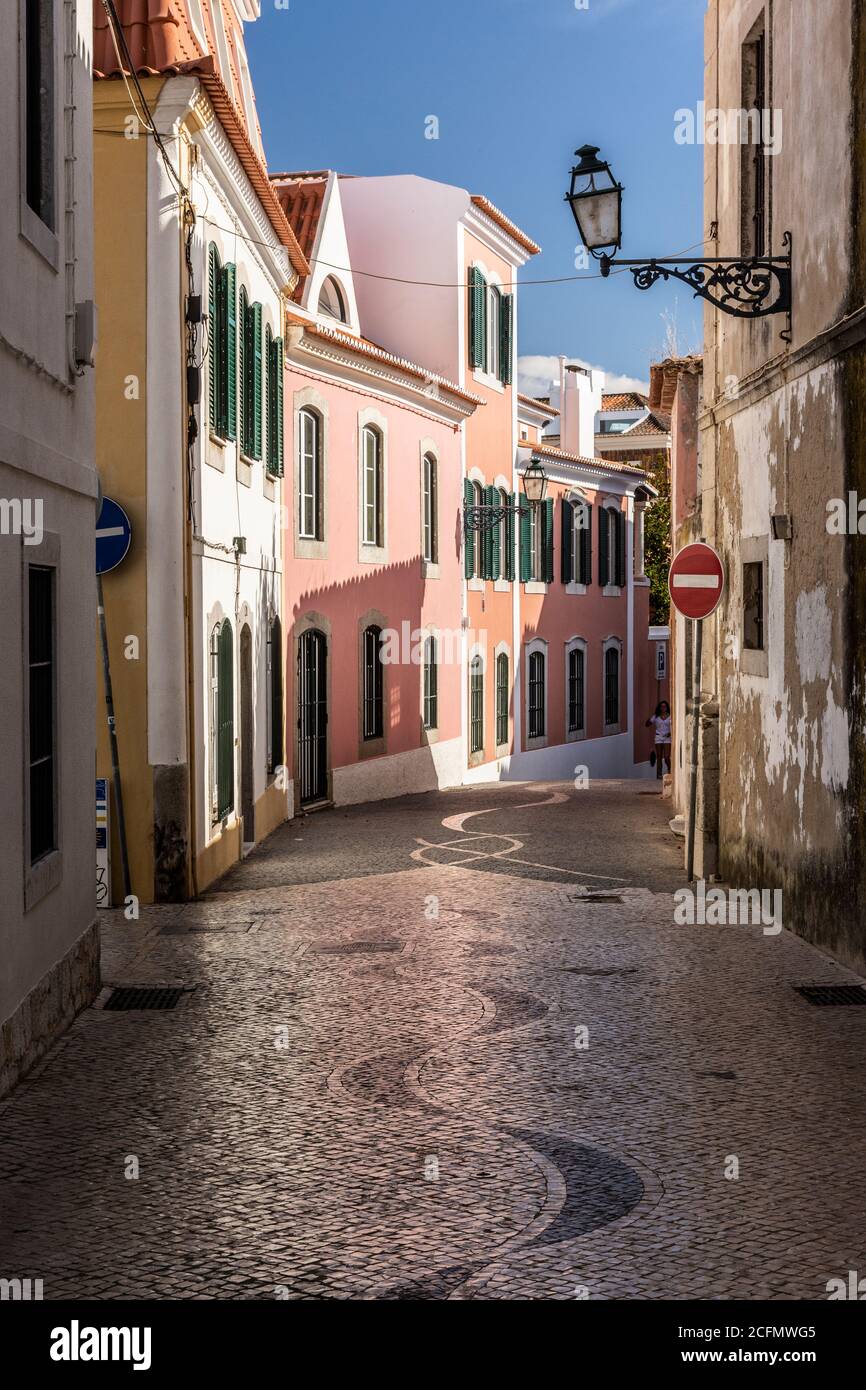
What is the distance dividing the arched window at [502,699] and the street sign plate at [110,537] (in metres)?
19.3

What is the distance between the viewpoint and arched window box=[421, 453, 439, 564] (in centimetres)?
2700

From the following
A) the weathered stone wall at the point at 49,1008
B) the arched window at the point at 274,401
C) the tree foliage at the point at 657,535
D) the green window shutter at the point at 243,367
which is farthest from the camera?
the tree foliage at the point at 657,535

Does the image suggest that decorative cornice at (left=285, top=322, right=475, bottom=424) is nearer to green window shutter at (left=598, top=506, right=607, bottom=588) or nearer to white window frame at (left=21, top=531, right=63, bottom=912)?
green window shutter at (left=598, top=506, right=607, bottom=588)

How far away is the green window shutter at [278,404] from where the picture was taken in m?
19.1

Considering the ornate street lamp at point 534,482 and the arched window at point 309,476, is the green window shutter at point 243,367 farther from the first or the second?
the ornate street lamp at point 534,482

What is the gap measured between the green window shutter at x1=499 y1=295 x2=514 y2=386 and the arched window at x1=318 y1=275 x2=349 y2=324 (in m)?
6.06

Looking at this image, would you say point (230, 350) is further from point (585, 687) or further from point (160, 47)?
point (585, 687)

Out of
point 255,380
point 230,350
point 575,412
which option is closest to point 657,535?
point 575,412

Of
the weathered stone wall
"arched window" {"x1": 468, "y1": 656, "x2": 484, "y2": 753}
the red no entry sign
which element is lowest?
the weathered stone wall

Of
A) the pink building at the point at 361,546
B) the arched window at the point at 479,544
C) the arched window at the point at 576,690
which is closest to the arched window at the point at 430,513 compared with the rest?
the pink building at the point at 361,546

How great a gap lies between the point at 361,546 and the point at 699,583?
35.0 feet

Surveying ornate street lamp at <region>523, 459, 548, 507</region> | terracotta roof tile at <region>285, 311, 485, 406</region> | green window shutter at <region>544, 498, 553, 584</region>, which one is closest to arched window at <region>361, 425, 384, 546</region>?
terracotta roof tile at <region>285, 311, 485, 406</region>

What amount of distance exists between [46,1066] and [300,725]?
13.7 m

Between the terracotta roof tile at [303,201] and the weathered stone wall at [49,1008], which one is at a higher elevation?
the terracotta roof tile at [303,201]
